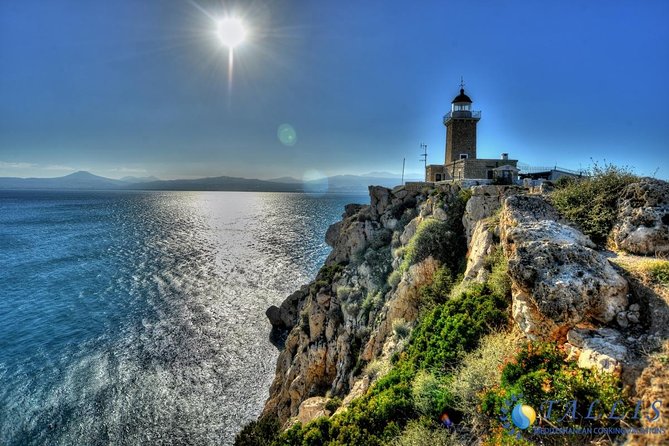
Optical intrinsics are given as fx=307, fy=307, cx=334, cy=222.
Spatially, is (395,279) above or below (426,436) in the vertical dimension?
above

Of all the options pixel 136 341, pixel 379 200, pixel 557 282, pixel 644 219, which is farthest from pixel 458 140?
pixel 136 341

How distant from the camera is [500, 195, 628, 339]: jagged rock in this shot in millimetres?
6242

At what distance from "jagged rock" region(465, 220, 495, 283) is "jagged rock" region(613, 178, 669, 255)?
3.46 meters

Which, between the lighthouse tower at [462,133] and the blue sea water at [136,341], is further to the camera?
the lighthouse tower at [462,133]

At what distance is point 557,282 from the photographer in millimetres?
6480

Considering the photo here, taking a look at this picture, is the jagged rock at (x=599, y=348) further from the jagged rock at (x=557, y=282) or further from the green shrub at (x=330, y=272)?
the green shrub at (x=330, y=272)

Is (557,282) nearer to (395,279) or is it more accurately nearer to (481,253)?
(481,253)

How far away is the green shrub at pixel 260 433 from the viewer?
49.5 feet

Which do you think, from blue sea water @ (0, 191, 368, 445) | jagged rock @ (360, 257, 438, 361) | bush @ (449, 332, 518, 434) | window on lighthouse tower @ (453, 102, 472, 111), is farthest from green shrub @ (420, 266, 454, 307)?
window on lighthouse tower @ (453, 102, 472, 111)

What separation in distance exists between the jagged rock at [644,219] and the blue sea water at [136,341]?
2206cm

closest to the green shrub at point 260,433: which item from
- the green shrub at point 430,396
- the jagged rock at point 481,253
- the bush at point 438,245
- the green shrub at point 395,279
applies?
the green shrub at point 395,279

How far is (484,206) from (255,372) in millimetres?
21158

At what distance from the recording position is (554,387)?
17.9ft

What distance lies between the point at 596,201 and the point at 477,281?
4422 millimetres
